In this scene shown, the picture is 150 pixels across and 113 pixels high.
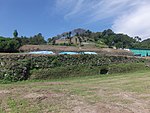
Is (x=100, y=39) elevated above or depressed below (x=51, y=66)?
above

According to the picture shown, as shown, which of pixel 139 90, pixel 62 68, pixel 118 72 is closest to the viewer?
pixel 139 90

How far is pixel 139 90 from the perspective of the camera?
10.9 m

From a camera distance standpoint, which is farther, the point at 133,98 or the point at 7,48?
the point at 7,48

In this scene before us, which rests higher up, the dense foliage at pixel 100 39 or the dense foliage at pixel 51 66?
the dense foliage at pixel 100 39

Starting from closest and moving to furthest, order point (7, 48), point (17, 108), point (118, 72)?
point (17, 108) → point (118, 72) → point (7, 48)

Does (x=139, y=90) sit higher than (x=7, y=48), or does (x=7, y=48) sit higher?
(x=7, y=48)

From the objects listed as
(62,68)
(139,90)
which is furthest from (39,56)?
(139,90)

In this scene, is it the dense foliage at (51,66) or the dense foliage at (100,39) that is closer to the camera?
the dense foliage at (51,66)

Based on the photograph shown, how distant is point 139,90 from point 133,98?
1814 millimetres

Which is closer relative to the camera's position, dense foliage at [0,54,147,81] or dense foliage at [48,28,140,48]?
dense foliage at [0,54,147,81]

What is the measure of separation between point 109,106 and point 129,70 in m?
16.0

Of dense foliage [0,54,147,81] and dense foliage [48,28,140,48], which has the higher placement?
dense foliage [48,28,140,48]

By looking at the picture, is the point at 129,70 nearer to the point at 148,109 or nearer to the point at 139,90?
the point at 139,90

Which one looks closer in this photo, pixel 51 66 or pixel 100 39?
pixel 51 66
